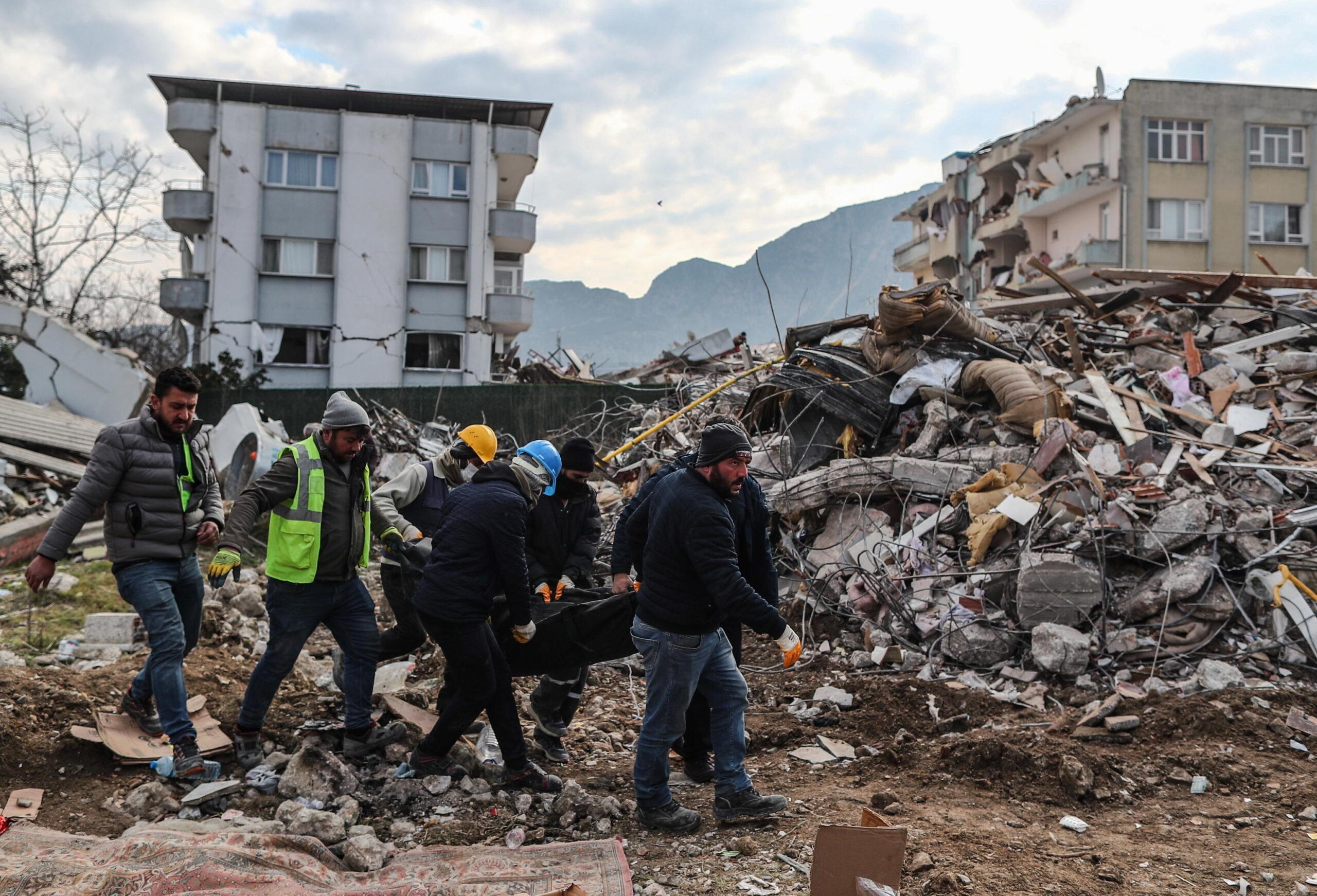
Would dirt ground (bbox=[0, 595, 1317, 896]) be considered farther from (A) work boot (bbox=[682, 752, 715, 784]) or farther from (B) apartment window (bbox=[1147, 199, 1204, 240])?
(B) apartment window (bbox=[1147, 199, 1204, 240])

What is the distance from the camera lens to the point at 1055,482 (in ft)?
23.7

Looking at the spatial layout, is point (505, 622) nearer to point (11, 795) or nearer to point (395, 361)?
point (11, 795)

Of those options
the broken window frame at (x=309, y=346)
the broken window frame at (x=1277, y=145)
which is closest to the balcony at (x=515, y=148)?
the broken window frame at (x=309, y=346)

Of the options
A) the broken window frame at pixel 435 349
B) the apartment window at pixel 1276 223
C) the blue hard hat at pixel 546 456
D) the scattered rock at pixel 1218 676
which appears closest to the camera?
the blue hard hat at pixel 546 456

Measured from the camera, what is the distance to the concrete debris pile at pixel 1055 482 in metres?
6.38

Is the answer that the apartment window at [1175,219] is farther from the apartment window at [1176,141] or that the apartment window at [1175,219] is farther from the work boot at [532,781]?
the work boot at [532,781]

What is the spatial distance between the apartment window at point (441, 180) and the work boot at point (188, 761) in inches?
899

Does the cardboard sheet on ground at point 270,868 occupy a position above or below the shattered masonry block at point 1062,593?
below

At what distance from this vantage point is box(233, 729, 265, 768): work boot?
438 cm

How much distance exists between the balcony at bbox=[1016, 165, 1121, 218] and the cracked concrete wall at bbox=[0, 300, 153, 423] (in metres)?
25.9

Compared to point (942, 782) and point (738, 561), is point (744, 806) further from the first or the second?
point (942, 782)

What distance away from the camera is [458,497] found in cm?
429

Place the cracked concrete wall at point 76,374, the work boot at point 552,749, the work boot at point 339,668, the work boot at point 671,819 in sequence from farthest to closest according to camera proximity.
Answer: the cracked concrete wall at point 76,374, the work boot at point 339,668, the work boot at point 552,749, the work boot at point 671,819

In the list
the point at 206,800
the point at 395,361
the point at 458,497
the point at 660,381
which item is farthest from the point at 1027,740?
the point at 395,361
